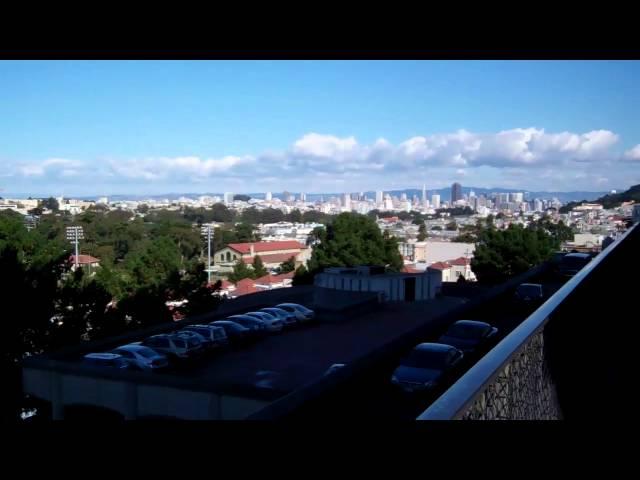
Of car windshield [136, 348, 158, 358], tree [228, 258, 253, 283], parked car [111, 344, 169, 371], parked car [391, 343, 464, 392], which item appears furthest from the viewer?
A: tree [228, 258, 253, 283]

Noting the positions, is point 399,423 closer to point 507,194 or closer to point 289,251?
point 289,251

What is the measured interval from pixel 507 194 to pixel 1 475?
119 meters

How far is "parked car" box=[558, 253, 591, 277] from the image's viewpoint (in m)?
15.3

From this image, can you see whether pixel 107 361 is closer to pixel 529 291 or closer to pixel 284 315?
pixel 284 315

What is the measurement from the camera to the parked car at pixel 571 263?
1530cm

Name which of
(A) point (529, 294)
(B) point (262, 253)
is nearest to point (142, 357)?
(A) point (529, 294)

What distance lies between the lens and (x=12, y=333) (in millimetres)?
11922

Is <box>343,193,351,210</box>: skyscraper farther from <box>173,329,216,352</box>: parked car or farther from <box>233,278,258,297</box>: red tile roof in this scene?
<box>173,329,216,352</box>: parked car

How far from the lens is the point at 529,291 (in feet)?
36.1

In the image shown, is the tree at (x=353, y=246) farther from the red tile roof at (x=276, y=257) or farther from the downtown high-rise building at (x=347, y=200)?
the downtown high-rise building at (x=347, y=200)

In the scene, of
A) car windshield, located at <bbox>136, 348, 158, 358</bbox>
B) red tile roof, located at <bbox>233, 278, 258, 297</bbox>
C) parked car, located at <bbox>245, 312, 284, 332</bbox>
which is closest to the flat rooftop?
parked car, located at <bbox>245, 312, 284, 332</bbox>

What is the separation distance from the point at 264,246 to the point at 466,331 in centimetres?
3939

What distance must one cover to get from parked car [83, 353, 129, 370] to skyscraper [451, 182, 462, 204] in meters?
96.3
